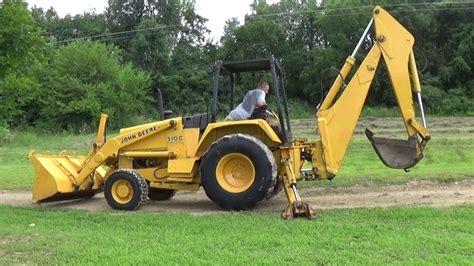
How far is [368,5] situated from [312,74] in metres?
10.9

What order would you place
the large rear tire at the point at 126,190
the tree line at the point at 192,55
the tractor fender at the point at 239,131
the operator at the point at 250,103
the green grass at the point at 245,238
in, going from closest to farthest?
the green grass at the point at 245,238
the tractor fender at the point at 239,131
the operator at the point at 250,103
the large rear tire at the point at 126,190
the tree line at the point at 192,55

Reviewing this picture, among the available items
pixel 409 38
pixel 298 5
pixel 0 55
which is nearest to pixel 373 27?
pixel 409 38

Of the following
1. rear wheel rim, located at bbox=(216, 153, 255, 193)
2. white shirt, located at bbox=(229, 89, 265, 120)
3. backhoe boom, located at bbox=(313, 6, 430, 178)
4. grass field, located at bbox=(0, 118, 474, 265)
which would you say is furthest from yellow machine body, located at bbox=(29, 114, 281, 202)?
backhoe boom, located at bbox=(313, 6, 430, 178)

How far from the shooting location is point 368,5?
59.2 meters

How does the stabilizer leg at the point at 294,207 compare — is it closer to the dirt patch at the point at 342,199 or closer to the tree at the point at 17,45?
the dirt patch at the point at 342,199

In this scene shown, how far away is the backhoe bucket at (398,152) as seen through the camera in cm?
973

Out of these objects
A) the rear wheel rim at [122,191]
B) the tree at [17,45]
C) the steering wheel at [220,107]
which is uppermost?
the tree at [17,45]

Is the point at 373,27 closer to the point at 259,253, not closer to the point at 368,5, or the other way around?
the point at 259,253

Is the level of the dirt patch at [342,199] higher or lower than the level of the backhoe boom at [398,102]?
lower

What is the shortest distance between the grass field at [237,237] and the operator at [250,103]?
184 centimetres

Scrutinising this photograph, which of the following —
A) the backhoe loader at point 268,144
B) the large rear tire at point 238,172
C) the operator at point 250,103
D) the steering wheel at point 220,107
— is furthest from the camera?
the steering wheel at point 220,107

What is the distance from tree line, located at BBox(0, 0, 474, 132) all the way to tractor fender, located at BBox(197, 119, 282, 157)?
25.9 m

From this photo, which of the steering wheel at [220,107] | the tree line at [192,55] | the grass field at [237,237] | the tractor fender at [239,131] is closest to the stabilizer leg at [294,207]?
the grass field at [237,237]

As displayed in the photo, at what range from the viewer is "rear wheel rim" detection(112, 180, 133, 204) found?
10.5 meters
